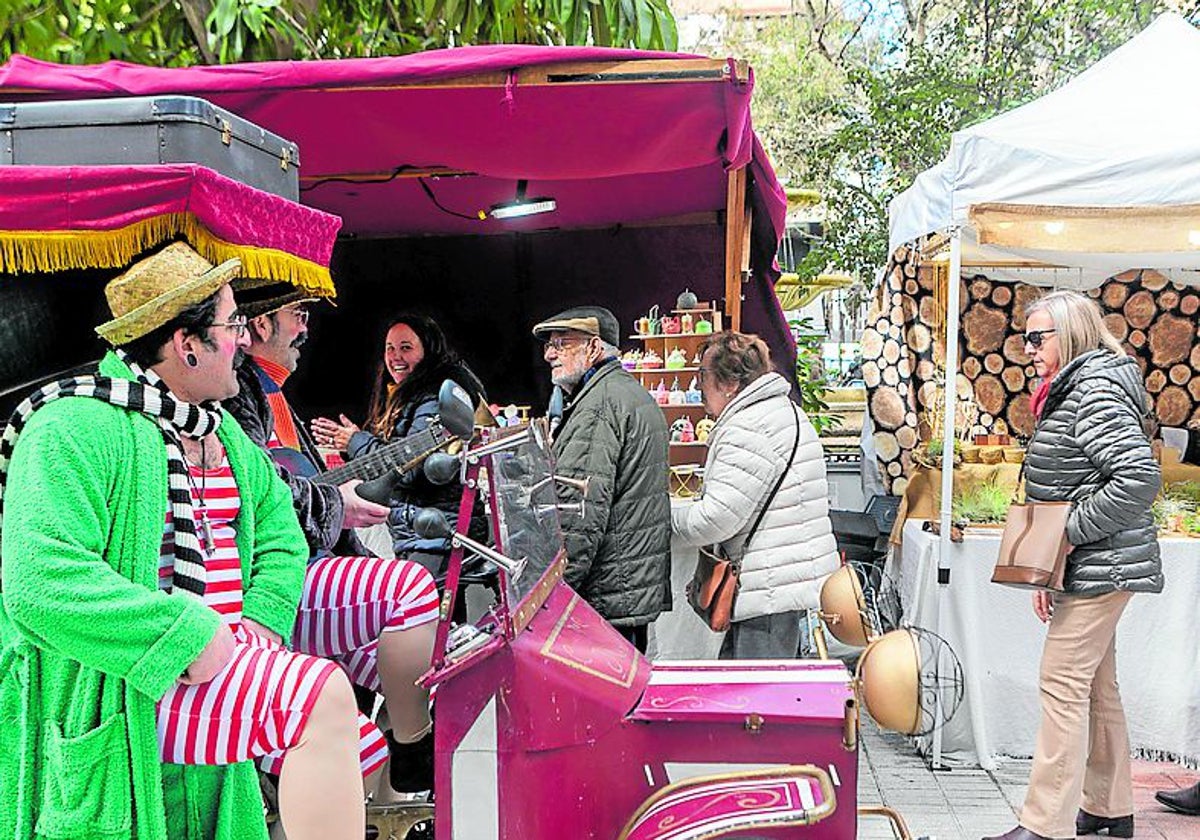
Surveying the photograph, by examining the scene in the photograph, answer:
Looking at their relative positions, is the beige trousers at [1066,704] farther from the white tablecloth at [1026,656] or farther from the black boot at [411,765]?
the black boot at [411,765]

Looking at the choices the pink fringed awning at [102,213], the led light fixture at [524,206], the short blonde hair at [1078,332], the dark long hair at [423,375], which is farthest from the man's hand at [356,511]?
the led light fixture at [524,206]

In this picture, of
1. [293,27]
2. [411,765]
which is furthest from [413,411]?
[293,27]

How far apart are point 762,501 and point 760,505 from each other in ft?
0.06

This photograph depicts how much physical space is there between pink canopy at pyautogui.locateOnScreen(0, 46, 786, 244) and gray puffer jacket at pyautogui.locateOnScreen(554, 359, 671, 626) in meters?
1.12

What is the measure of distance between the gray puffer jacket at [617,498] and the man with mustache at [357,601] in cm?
95

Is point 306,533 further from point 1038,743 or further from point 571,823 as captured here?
point 1038,743

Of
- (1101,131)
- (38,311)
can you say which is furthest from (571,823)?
(1101,131)

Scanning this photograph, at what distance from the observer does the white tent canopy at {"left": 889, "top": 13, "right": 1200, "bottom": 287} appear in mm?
4676

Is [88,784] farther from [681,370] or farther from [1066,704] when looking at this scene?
[681,370]

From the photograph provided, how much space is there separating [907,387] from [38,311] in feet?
21.2

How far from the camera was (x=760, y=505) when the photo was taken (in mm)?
4219

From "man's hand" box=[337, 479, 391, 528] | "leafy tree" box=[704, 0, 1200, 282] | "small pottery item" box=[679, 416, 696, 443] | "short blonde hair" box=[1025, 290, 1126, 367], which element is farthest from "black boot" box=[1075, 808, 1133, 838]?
"leafy tree" box=[704, 0, 1200, 282]

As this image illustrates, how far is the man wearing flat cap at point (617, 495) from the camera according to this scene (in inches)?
158

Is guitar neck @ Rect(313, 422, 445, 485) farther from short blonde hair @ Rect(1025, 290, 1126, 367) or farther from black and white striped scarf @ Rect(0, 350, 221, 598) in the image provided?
short blonde hair @ Rect(1025, 290, 1126, 367)
